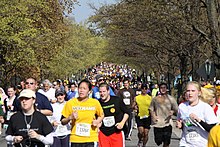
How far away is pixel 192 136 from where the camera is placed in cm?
855

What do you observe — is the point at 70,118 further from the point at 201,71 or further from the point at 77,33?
the point at 77,33

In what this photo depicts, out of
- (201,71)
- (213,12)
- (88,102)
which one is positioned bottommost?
(88,102)

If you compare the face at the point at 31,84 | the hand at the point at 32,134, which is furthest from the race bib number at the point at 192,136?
the face at the point at 31,84

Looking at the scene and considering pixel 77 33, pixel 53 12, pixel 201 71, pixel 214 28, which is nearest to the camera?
pixel 214 28

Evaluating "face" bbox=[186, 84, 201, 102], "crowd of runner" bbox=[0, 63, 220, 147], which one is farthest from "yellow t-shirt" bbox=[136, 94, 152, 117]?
"face" bbox=[186, 84, 201, 102]

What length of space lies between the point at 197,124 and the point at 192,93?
16.8 inches

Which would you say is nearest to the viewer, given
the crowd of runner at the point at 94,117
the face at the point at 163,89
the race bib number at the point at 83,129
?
the crowd of runner at the point at 94,117

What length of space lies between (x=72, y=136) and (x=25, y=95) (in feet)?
9.17

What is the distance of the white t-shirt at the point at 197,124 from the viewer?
27.7 feet

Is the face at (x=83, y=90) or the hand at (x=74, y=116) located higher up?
the face at (x=83, y=90)

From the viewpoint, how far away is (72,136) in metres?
10.0

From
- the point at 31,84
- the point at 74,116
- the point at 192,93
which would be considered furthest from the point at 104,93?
the point at 192,93

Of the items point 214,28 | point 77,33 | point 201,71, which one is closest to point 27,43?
point 201,71

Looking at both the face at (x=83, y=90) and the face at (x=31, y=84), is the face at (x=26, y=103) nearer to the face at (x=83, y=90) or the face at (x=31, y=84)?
the face at (x=83, y=90)
